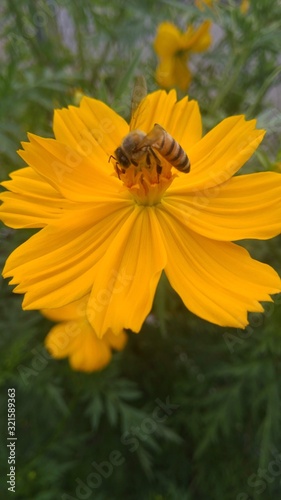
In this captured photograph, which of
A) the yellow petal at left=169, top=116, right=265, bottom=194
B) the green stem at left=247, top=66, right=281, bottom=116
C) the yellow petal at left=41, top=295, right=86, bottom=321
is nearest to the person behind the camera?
the yellow petal at left=169, top=116, right=265, bottom=194

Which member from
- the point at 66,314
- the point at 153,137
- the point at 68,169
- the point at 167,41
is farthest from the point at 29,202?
the point at 167,41

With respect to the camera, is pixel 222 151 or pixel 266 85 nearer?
pixel 222 151

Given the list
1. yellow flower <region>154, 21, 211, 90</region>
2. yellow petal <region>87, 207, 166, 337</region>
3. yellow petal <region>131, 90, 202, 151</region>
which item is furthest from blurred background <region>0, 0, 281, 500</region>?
yellow petal <region>87, 207, 166, 337</region>

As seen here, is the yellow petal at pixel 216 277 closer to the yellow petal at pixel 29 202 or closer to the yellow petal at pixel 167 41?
the yellow petal at pixel 29 202

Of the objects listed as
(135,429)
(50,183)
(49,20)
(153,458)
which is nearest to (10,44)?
(49,20)

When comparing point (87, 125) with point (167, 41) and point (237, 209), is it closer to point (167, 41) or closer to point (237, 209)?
point (237, 209)

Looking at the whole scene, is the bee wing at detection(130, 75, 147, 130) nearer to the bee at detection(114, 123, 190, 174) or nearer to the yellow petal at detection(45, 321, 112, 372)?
the bee at detection(114, 123, 190, 174)

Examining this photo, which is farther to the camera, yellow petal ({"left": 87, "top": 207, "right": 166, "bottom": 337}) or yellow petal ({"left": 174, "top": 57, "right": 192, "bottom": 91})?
yellow petal ({"left": 174, "top": 57, "right": 192, "bottom": 91})

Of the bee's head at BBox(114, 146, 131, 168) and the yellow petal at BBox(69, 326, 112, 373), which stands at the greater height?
the bee's head at BBox(114, 146, 131, 168)
